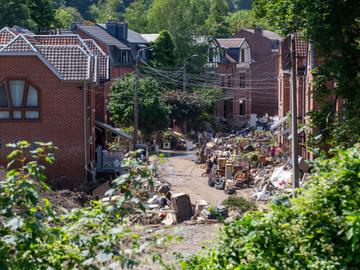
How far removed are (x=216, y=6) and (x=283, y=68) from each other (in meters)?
46.1

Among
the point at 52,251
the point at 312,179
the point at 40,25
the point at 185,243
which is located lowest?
the point at 185,243

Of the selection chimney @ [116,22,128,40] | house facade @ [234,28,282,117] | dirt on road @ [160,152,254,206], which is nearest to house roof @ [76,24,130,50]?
chimney @ [116,22,128,40]

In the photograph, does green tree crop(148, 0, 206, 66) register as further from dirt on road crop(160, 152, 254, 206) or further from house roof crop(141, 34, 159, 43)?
dirt on road crop(160, 152, 254, 206)

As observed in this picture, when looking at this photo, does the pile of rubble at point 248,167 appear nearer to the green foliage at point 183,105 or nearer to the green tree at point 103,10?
the green foliage at point 183,105

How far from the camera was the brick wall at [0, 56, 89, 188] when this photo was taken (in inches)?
1527

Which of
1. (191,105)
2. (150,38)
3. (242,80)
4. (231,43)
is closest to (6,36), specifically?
(191,105)

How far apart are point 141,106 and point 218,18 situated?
1668 inches

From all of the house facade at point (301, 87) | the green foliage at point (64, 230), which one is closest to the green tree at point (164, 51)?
the house facade at point (301, 87)

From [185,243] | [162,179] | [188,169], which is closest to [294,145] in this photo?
[185,243]

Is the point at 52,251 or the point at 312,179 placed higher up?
the point at 312,179

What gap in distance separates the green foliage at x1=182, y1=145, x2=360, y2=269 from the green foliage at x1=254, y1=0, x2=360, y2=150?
49.1 feet

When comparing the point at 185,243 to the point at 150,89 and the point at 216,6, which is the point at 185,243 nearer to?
the point at 150,89

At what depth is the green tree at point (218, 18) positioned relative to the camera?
95.3 m

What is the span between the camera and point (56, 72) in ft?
127
